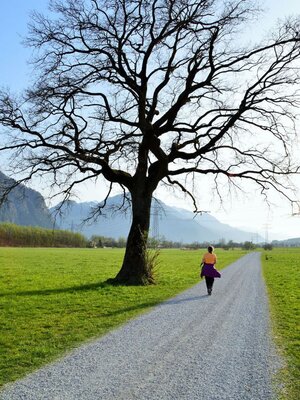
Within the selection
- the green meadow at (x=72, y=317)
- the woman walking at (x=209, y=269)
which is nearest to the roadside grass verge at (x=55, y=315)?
the green meadow at (x=72, y=317)

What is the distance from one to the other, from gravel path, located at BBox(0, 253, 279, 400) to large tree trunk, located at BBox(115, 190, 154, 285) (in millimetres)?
8885

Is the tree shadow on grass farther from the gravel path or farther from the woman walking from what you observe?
the gravel path

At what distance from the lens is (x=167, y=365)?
7523 millimetres

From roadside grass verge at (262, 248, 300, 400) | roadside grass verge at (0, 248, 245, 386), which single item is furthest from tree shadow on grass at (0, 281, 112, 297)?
roadside grass verge at (262, 248, 300, 400)

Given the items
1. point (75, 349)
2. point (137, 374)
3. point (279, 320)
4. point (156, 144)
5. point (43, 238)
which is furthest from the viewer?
point (43, 238)

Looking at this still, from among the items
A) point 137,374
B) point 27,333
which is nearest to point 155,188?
point 27,333

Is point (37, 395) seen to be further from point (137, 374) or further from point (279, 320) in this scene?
point (279, 320)

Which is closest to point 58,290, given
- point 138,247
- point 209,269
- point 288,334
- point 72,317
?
point 138,247

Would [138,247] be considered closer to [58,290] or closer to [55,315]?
[58,290]

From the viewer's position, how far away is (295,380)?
6.99 meters

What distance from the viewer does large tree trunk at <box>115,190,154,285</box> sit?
21484mm

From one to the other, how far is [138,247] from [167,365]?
46.4 feet

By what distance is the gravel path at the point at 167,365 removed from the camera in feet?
20.2

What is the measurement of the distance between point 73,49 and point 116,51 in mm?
2082
